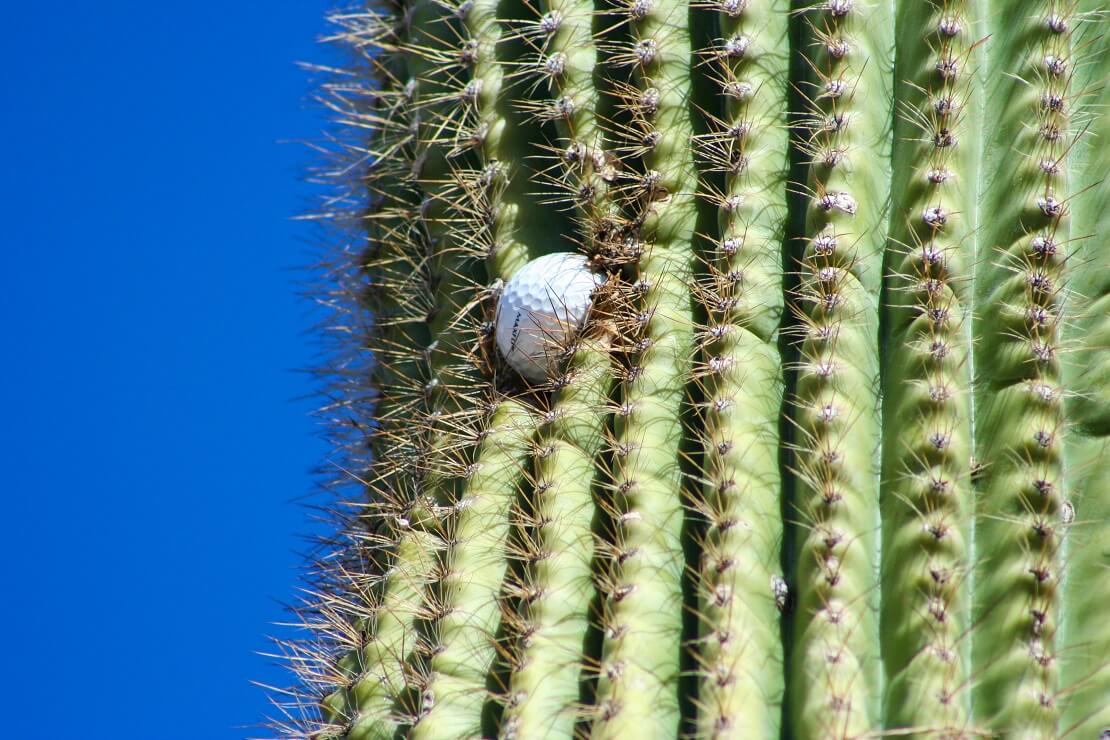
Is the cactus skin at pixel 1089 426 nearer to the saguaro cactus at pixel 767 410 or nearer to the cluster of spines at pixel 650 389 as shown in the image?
the saguaro cactus at pixel 767 410

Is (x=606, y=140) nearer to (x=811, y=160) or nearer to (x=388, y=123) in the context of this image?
(x=811, y=160)

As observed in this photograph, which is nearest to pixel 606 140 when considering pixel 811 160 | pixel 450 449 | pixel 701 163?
pixel 701 163

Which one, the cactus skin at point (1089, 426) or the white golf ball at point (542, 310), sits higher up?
the white golf ball at point (542, 310)

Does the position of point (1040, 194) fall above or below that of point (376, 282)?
below

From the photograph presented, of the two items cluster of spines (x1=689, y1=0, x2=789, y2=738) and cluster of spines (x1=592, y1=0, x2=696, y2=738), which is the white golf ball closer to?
cluster of spines (x1=592, y1=0, x2=696, y2=738)

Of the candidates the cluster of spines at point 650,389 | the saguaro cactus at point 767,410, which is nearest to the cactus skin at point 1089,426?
the saguaro cactus at point 767,410

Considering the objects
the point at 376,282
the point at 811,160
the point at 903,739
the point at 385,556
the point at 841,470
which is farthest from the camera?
the point at 376,282

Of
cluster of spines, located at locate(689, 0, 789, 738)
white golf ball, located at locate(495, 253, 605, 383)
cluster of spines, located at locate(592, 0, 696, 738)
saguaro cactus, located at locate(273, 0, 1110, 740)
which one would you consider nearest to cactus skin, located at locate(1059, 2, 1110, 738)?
saguaro cactus, located at locate(273, 0, 1110, 740)
